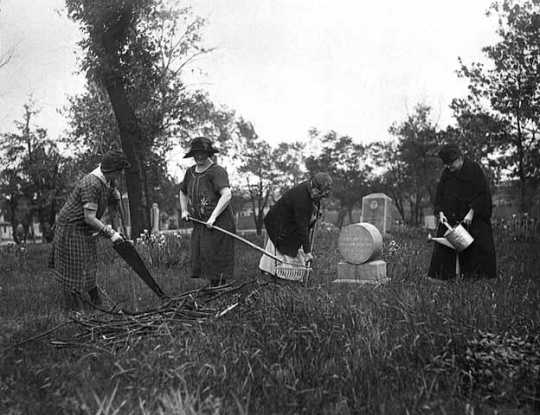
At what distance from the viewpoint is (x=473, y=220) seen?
23.7ft

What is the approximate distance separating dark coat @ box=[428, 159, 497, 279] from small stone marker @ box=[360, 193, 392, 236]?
13.4m

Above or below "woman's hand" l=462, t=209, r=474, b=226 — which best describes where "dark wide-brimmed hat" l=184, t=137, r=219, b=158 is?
above

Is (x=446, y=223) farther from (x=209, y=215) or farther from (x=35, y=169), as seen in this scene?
(x=35, y=169)

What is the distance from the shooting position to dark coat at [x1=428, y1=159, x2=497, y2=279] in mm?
7125

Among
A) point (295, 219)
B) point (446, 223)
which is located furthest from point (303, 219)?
point (446, 223)

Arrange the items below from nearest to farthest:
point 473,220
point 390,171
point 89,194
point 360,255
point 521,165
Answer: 1. point 89,194
2. point 473,220
3. point 360,255
4. point 521,165
5. point 390,171

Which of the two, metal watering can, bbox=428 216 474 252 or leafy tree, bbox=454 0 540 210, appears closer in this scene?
metal watering can, bbox=428 216 474 252

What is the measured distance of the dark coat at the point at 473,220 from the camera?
7125 mm

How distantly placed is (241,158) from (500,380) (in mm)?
36206

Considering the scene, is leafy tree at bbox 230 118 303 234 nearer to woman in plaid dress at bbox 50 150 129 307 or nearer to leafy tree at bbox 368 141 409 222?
leafy tree at bbox 368 141 409 222

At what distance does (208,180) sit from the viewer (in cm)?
677

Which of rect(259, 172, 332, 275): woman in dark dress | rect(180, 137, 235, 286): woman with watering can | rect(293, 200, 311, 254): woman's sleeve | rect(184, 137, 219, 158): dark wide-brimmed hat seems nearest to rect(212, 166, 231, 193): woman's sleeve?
rect(180, 137, 235, 286): woman with watering can

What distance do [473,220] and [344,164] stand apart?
38.0 m

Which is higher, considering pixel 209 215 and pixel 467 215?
pixel 209 215
